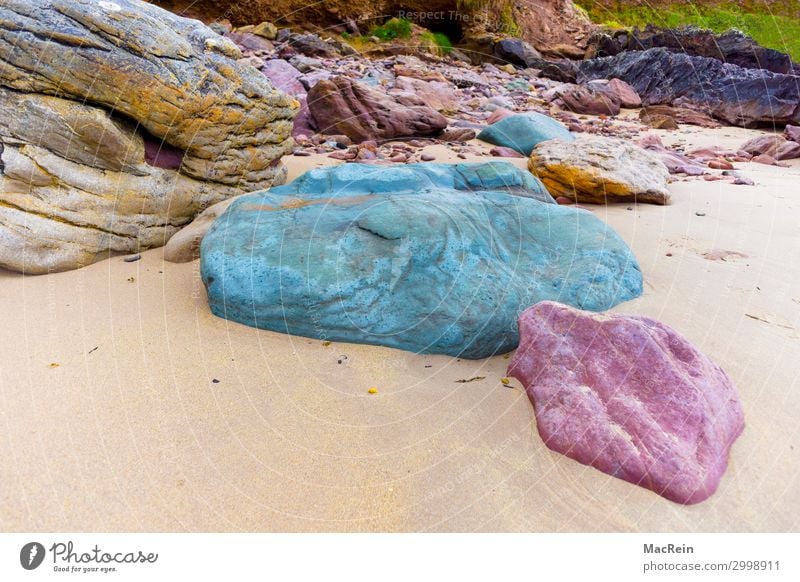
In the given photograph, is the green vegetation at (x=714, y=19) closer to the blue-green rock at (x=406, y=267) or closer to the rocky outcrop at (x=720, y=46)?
the rocky outcrop at (x=720, y=46)

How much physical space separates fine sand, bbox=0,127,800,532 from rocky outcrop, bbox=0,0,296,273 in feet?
1.18

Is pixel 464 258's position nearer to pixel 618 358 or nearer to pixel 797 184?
pixel 618 358

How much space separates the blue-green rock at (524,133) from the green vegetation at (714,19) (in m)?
13.6

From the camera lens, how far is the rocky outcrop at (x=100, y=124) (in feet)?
9.75

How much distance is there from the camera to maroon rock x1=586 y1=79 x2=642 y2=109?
36.0 ft

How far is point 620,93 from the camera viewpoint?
36.7ft

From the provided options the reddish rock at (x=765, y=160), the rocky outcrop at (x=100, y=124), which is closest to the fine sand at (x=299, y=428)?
the rocky outcrop at (x=100, y=124)

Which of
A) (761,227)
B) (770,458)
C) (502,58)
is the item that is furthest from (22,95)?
(502,58)

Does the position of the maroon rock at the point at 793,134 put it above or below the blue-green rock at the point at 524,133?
below

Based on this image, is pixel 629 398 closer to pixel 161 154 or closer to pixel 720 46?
pixel 161 154

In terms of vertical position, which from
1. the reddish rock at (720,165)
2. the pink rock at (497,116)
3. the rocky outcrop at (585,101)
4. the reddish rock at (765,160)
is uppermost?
the pink rock at (497,116)

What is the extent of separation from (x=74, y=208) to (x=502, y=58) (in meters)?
15.1

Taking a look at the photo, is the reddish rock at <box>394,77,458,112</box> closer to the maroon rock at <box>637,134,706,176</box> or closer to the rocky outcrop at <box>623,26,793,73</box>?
the maroon rock at <box>637,134,706,176</box>

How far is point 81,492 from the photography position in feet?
5.37
